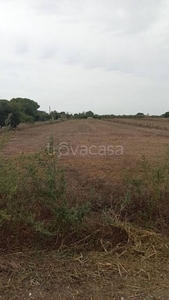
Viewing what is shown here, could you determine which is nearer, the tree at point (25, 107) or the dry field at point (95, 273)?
the dry field at point (95, 273)

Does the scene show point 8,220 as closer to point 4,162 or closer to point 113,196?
point 4,162

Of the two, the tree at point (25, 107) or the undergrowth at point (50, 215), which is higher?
the tree at point (25, 107)

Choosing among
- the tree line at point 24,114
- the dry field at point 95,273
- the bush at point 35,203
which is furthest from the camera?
the tree line at point 24,114

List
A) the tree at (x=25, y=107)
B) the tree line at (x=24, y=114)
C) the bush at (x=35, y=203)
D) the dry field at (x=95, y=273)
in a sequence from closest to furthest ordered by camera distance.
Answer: the dry field at (x=95, y=273)
the bush at (x=35, y=203)
the tree line at (x=24, y=114)
the tree at (x=25, y=107)

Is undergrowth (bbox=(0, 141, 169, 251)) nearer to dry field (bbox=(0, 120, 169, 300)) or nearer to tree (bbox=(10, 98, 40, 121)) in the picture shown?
dry field (bbox=(0, 120, 169, 300))

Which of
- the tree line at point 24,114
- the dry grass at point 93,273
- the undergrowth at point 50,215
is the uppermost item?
the tree line at point 24,114

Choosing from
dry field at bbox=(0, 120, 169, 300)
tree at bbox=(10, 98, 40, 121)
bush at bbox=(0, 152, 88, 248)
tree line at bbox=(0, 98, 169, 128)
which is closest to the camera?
dry field at bbox=(0, 120, 169, 300)

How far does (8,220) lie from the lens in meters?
3.52

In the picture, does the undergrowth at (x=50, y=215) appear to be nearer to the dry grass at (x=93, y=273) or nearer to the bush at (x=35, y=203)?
the bush at (x=35, y=203)

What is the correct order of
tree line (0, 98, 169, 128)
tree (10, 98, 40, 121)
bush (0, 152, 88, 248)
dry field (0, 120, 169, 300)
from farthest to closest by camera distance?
tree (10, 98, 40, 121)
tree line (0, 98, 169, 128)
bush (0, 152, 88, 248)
dry field (0, 120, 169, 300)

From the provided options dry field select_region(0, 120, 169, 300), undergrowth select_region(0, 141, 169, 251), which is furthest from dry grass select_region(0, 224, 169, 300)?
undergrowth select_region(0, 141, 169, 251)

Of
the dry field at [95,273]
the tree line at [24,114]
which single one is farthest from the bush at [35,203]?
the tree line at [24,114]

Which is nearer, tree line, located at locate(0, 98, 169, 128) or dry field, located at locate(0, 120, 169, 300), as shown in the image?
dry field, located at locate(0, 120, 169, 300)

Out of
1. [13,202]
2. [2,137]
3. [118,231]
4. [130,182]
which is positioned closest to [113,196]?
[130,182]
